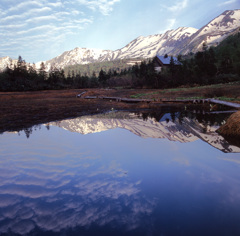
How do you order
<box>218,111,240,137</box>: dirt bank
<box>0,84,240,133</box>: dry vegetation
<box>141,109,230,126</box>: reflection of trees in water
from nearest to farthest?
1. <box>218,111,240,137</box>: dirt bank
2. <box>141,109,230,126</box>: reflection of trees in water
3. <box>0,84,240,133</box>: dry vegetation

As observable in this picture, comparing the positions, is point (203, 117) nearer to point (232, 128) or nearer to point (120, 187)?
point (232, 128)

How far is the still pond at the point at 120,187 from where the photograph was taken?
3.43m

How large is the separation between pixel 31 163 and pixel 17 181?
1236 millimetres

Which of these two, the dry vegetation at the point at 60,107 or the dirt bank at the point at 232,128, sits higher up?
the dirt bank at the point at 232,128

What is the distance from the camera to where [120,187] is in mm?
4715

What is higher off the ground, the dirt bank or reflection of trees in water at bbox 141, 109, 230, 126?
the dirt bank

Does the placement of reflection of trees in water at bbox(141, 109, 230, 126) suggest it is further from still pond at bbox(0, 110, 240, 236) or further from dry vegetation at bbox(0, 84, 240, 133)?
dry vegetation at bbox(0, 84, 240, 133)

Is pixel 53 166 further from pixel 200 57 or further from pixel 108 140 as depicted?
pixel 200 57

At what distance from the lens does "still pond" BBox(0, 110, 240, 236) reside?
3.43 m

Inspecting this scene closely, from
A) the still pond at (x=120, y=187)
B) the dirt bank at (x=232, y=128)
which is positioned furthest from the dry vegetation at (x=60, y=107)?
the dirt bank at (x=232, y=128)

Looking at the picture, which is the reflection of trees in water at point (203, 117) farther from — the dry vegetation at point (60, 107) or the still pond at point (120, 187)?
the dry vegetation at point (60, 107)

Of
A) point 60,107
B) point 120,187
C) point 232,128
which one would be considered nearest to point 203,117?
point 232,128

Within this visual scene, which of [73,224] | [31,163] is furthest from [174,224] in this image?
[31,163]

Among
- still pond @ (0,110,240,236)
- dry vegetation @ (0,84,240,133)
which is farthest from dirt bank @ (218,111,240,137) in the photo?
dry vegetation @ (0,84,240,133)
